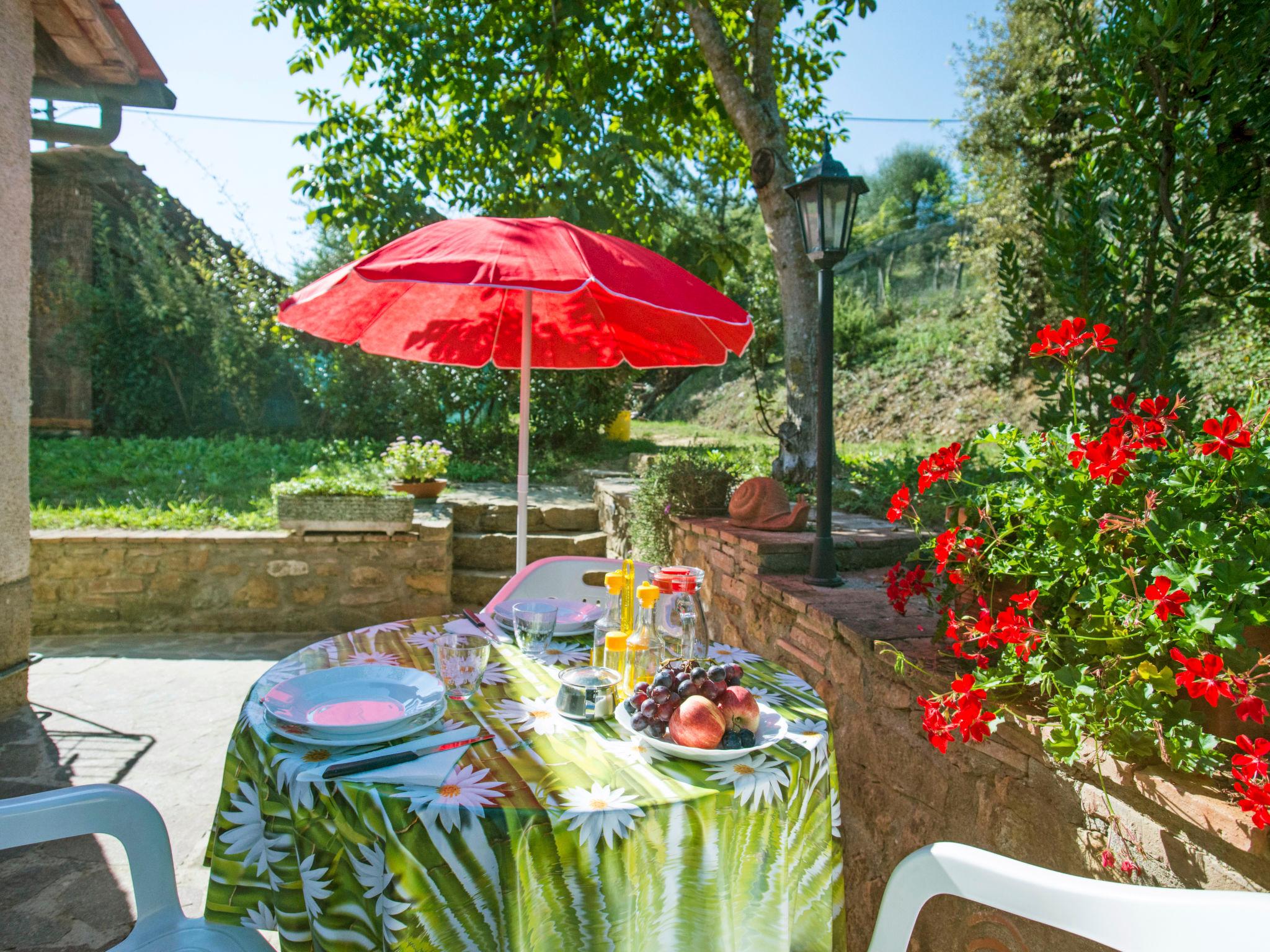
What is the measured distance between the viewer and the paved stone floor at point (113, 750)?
6.89 ft

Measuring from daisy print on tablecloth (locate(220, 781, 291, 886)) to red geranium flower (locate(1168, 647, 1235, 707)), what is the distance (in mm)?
1534

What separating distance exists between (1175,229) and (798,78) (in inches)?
191

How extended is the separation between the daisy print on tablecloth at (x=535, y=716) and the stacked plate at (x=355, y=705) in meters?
0.13

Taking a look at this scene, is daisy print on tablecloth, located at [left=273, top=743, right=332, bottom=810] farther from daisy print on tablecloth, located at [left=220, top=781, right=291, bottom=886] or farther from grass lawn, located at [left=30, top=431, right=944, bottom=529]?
grass lawn, located at [left=30, top=431, right=944, bottom=529]

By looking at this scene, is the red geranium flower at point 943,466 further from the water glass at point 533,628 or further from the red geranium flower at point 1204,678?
the water glass at point 533,628

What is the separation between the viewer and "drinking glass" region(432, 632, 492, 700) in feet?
5.26

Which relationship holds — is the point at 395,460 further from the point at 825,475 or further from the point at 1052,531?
the point at 1052,531

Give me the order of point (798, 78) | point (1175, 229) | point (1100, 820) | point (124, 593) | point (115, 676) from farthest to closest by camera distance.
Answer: point (798, 78), point (124, 593), point (115, 676), point (1175, 229), point (1100, 820)

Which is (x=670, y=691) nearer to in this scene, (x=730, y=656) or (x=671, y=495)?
(x=730, y=656)

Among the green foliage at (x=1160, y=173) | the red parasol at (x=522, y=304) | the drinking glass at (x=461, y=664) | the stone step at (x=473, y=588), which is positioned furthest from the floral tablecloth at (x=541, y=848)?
the stone step at (x=473, y=588)

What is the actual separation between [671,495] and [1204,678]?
3.23 m

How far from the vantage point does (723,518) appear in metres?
4.07

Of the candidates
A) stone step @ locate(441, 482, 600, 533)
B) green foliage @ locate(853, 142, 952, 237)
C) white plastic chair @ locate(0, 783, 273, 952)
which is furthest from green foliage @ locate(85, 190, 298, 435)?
green foliage @ locate(853, 142, 952, 237)

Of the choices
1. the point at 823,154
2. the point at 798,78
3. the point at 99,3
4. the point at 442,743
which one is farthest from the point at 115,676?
the point at 798,78
